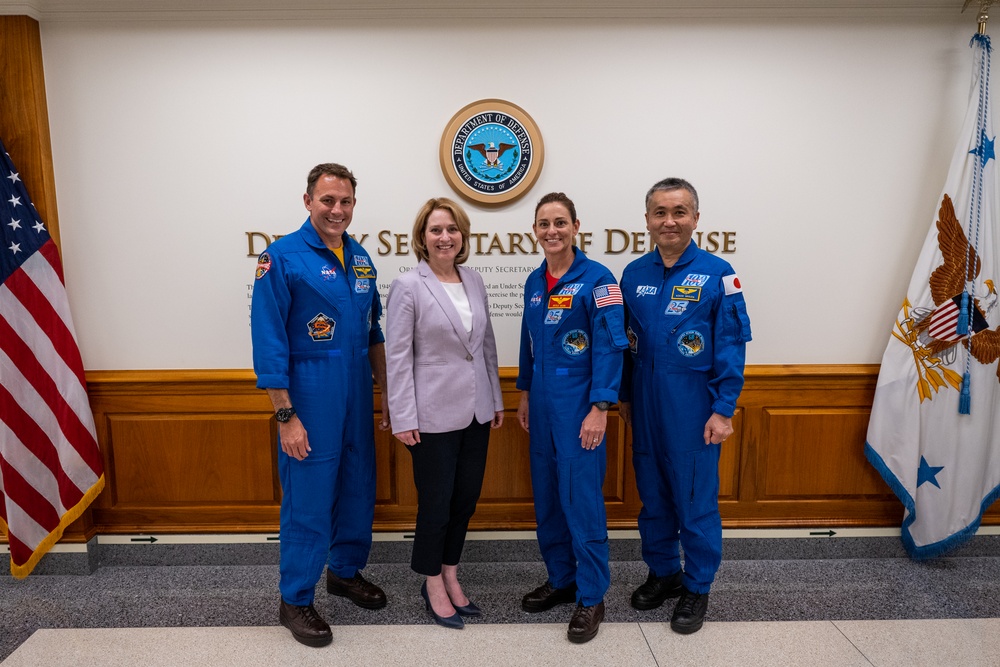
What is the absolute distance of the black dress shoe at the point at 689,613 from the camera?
84.7 inches

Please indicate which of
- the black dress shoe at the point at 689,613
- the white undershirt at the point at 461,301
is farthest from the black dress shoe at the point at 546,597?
the white undershirt at the point at 461,301

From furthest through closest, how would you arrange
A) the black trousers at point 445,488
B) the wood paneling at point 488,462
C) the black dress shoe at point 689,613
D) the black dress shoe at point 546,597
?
the wood paneling at point 488,462 < the black dress shoe at point 546,597 < the black dress shoe at point 689,613 < the black trousers at point 445,488

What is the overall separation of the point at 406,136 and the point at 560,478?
161 centimetres

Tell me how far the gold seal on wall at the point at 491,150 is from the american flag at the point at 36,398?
1784 mm

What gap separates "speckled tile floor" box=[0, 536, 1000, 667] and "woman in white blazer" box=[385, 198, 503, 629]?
1.33 ft

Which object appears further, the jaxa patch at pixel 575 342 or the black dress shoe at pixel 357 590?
the black dress shoe at pixel 357 590

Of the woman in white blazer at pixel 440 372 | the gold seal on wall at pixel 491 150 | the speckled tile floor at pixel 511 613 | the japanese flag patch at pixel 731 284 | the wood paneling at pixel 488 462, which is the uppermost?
the gold seal on wall at pixel 491 150

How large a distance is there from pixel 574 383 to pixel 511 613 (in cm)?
102

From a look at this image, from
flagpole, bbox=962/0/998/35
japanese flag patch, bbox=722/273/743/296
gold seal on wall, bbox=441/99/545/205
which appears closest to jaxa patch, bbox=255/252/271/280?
gold seal on wall, bbox=441/99/545/205

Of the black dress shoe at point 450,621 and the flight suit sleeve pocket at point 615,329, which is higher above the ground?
the flight suit sleeve pocket at point 615,329

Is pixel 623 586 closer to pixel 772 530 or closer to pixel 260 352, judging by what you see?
pixel 772 530

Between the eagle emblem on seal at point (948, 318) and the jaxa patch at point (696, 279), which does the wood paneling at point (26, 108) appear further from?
the eagle emblem on seal at point (948, 318)

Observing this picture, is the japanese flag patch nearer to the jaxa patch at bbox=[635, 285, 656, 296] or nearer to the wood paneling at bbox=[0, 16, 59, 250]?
the jaxa patch at bbox=[635, 285, 656, 296]

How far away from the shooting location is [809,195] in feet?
8.49
